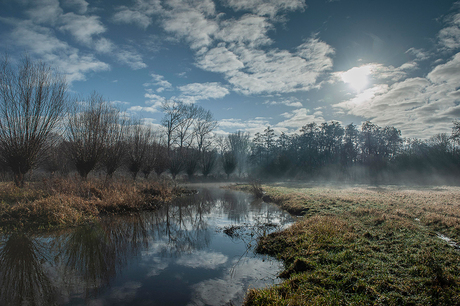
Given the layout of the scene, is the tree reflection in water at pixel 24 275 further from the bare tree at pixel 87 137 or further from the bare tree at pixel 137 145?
the bare tree at pixel 137 145

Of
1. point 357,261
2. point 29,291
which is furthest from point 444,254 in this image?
point 29,291

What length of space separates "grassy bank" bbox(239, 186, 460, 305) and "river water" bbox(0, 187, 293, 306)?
696 mm

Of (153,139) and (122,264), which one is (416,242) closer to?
(122,264)

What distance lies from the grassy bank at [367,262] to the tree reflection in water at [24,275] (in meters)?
3.75

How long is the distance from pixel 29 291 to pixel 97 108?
13.9m

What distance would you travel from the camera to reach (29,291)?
13.7 ft

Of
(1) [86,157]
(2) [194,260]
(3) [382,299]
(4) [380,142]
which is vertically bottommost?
(2) [194,260]

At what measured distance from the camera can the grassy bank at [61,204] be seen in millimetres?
8305

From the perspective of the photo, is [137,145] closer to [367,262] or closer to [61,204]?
[61,204]

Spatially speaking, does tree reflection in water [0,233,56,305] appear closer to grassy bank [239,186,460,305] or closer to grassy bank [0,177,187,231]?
grassy bank [0,177,187,231]

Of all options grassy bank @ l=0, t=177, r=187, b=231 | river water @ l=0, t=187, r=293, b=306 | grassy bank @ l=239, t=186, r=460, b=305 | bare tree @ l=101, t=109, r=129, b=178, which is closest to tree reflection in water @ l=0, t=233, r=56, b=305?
river water @ l=0, t=187, r=293, b=306

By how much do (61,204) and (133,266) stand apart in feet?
18.9

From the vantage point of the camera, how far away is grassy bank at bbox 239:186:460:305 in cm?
356

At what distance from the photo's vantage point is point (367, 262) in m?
4.66
